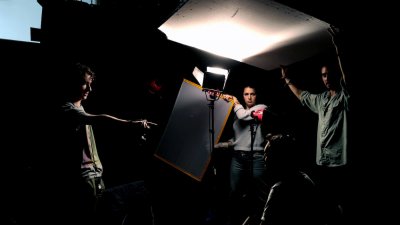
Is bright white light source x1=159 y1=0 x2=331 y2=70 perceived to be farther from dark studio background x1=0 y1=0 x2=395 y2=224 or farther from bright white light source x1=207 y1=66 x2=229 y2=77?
dark studio background x1=0 y1=0 x2=395 y2=224

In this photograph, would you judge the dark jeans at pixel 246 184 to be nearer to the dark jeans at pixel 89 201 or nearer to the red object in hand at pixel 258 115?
the red object in hand at pixel 258 115

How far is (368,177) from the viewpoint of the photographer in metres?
2.47

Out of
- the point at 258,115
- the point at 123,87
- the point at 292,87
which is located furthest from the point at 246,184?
the point at 123,87

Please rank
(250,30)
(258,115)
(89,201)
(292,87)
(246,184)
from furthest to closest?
(246,184) → (258,115) → (292,87) → (250,30) → (89,201)

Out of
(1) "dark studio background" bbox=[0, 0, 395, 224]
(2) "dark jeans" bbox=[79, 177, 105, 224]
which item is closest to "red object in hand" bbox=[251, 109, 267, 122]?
(1) "dark studio background" bbox=[0, 0, 395, 224]

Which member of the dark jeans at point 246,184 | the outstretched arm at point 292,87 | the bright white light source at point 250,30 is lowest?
the dark jeans at point 246,184

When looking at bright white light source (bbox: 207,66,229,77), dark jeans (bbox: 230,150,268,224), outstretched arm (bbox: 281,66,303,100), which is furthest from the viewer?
bright white light source (bbox: 207,66,229,77)

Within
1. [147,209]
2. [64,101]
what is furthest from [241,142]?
[64,101]

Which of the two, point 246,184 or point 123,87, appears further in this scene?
point 123,87

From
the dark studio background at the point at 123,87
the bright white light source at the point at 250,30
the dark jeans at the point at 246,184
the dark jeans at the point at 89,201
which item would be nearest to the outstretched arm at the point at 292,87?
the bright white light source at the point at 250,30

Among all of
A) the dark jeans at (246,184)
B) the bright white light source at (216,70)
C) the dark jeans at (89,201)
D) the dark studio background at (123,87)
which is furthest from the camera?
the dark studio background at (123,87)

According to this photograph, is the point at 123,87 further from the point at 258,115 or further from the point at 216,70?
the point at 258,115

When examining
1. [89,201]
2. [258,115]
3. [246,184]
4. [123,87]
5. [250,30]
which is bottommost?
[246,184]

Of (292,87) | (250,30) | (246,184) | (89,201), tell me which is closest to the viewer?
(89,201)
